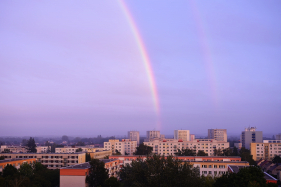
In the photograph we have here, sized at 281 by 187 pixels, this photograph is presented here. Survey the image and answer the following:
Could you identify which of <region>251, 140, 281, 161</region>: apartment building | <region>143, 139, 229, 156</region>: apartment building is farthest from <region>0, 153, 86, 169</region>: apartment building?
<region>251, 140, 281, 161</region>: apartment building

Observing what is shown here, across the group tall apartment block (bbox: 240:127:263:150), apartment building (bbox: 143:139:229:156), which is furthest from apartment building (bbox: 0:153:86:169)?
tall apartment block (bbox: 240:127:263:150)

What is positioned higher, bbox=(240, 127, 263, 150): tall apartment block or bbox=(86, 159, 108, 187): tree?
bbox=(86, 159, 108, 187): tree

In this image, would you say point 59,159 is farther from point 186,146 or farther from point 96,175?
point 186,146

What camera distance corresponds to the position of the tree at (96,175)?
89.6 feet

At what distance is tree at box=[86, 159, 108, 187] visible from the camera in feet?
89.6

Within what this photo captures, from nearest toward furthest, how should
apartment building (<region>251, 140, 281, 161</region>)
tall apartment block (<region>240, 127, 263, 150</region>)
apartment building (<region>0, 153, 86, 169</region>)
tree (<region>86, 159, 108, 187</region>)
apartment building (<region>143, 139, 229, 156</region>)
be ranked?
1. tree (<region>86, 159, 108, 187</region>)
2. apartment building (<region>0, 153, 86, 169</region>)
3. apartment building (<region>251, 140, 281, 161</region>)
4. apartment building (<region>143, 139, 229, 156</region>)
5. tall apartment block (<region>240, 127, 263, 150</region>)

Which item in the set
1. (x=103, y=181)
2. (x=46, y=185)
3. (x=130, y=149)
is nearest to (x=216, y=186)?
(x=103, y=181)

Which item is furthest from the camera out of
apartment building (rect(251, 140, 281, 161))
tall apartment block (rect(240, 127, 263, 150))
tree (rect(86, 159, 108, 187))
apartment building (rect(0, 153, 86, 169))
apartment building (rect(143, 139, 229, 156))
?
tall apartment block (rect(240, 127, 263, 150))

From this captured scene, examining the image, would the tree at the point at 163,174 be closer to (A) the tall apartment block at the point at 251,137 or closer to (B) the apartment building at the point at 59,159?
(B) the apartment building at the point at 59,159

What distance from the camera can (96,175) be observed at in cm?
2762

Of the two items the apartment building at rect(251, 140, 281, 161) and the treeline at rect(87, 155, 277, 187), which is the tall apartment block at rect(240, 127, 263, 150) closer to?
the apartment building at rect(251, 140, 281, 161)

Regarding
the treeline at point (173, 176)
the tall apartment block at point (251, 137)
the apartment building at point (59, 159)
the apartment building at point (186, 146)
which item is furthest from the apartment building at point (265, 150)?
the treeline at point (173, 176)

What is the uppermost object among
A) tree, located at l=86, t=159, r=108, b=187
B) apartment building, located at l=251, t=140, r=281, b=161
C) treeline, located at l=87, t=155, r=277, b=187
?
treeline, located at l=87, t=155, r=277, b=187

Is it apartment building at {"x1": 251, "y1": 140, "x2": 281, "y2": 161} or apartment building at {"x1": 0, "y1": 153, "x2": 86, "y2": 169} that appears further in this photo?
apartment building at {"x1": 251, "y1": 140, "x2": 281, "y2": 161}
